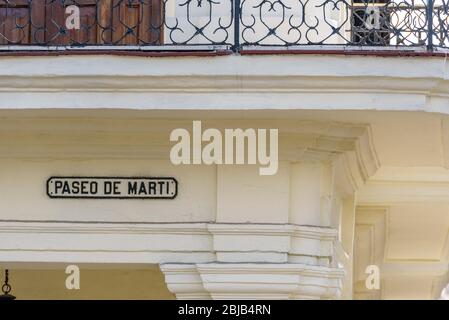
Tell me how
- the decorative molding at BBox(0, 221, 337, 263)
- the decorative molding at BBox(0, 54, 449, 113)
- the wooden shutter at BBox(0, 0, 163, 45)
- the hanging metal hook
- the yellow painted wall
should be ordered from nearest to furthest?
the decorative molding at BBox(0, 54, 449, 113) < the decorative molding at BBox(0, 221, 337, 263) < the wooden shutter at BBox(0, 0, 163, 45) < the hanging metal hook < the yellow painted wall

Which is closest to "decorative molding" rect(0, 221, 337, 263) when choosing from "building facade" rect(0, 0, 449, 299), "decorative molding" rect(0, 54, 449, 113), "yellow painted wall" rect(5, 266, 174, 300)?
"building facade" rect(0, 0, 449, 299)

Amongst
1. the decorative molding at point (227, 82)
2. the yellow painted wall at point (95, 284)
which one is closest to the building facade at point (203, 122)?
the decorative molding at point (227, 82)

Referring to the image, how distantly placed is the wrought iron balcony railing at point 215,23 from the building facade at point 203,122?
2cm

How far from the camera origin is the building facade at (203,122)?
14.7 meters

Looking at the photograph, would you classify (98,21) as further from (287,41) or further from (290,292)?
(290,292)

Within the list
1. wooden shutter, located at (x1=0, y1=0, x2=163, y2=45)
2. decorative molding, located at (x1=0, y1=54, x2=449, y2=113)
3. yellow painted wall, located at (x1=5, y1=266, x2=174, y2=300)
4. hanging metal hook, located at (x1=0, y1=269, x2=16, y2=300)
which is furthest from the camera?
yellow painted wall, located at (x1=5, y1=266, x2=174, y2=300)

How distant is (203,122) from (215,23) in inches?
32.9

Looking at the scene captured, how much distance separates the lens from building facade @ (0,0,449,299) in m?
14.7

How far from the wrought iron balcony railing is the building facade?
0.05ft

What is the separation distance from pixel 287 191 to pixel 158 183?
93 centimetres

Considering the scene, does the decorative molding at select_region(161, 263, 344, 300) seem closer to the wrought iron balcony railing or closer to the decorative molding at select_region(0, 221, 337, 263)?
the decorative molding at select_region(0, 221, 337, 263)

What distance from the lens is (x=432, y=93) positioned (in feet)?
48.6

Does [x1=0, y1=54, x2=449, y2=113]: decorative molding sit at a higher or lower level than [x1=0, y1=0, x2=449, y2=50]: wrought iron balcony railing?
lower
